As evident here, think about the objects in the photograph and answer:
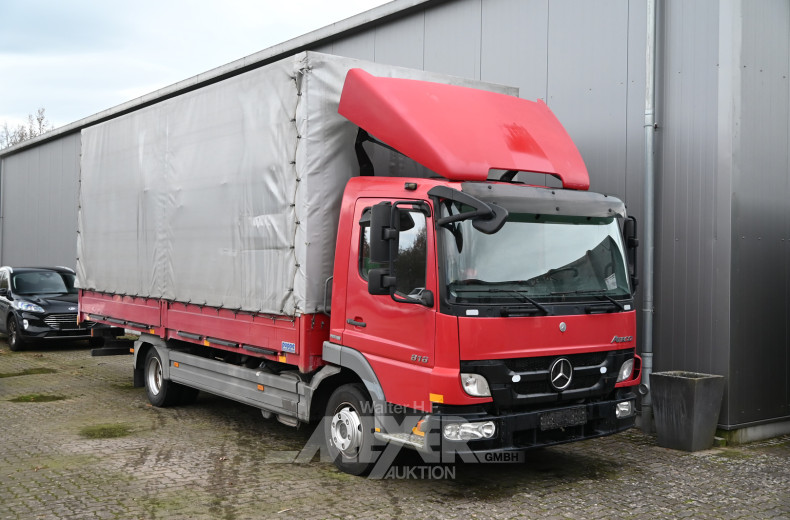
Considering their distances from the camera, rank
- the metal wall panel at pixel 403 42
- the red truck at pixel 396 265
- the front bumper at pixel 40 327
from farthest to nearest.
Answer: the front bumper at pixel 40 327 < the metal wall panel at pixel 403 42 < the red truck at pixel 396 265

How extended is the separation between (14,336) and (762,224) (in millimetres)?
13929

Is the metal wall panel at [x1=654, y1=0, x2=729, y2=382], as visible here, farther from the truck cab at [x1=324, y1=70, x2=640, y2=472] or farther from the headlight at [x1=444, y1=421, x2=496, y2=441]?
the headlight at [x1=444, y1=421, x2=496, y2=441]

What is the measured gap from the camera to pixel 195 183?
874cm

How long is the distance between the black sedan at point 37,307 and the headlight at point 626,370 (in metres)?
11.4

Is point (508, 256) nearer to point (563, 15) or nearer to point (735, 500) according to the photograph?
point (735, 500)

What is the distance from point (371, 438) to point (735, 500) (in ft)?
9.80

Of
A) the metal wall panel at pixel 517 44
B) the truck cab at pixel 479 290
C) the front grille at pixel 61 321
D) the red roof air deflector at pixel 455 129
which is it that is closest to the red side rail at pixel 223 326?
the truck cab at pixel 479 290

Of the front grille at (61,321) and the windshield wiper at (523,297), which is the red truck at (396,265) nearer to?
the windshield wiper at (523,297)

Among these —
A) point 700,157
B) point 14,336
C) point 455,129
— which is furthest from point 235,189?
point 14,336

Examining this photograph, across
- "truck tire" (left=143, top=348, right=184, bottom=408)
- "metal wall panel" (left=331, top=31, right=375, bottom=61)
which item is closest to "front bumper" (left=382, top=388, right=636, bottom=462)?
"truck tire" (left=143, top=348, right=184, bottom=408)

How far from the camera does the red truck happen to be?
5.84m

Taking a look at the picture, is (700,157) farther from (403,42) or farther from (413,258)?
(403,42)

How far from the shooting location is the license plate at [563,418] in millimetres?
6070

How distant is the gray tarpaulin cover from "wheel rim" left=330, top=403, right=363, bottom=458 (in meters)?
0.97
